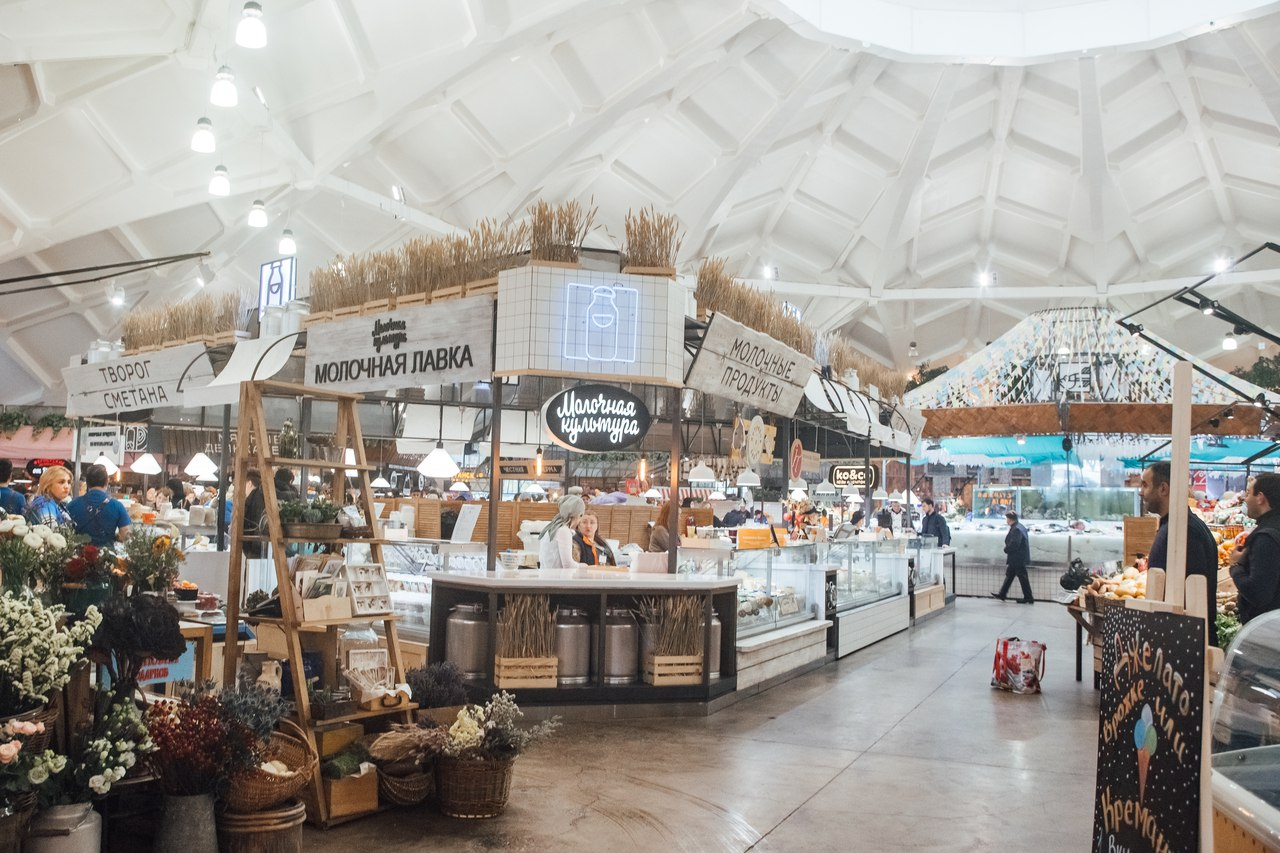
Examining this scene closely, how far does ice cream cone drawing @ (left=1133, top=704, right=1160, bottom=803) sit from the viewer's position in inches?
119

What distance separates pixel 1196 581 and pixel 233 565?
4265 millimetres

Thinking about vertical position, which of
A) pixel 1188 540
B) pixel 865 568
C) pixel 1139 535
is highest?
pixel 1188 540

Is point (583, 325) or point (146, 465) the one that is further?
point (146, 465)

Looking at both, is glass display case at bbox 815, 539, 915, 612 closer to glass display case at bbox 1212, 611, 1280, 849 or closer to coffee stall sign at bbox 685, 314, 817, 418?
coffee stall sign at bbox 685, 314, 817, 418

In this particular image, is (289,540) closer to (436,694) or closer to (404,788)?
(436,694)

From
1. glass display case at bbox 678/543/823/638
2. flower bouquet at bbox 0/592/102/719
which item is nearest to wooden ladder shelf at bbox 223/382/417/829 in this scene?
flower bouquet at bbox 0/592/102/719

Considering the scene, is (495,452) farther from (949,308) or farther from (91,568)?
(949,308)

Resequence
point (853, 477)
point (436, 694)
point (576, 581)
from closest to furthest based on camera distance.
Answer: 1. point (436, 694)
2. point (576, 581)
3. point (853, 477)

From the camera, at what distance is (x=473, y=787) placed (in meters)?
4.92

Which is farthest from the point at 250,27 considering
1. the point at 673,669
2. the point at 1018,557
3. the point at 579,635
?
the point at 1018,557

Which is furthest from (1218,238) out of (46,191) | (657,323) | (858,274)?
(46,191)

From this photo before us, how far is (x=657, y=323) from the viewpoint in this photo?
25.0 feet

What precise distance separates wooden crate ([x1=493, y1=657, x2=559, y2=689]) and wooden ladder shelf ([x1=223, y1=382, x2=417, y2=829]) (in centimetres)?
177

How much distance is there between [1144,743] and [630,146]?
1951 cm
